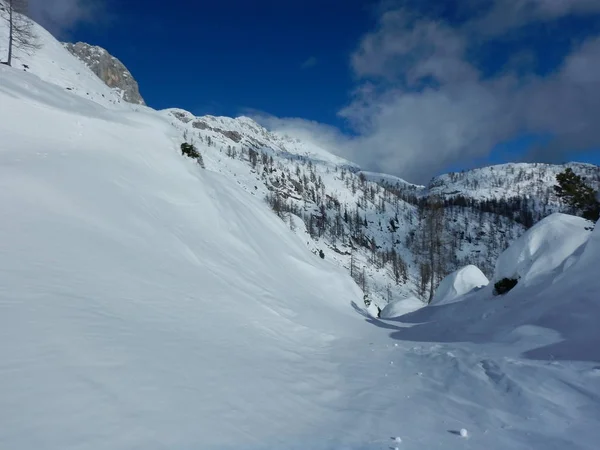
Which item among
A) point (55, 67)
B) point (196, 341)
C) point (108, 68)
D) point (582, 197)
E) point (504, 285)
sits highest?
point (108, 68)

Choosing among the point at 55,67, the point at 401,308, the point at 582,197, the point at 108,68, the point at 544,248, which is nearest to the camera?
the point at 544,248

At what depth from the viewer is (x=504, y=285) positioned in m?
18.5

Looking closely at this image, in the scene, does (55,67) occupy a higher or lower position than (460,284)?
higher

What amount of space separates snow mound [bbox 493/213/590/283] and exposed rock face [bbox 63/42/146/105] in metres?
170

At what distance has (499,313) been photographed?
572 inches

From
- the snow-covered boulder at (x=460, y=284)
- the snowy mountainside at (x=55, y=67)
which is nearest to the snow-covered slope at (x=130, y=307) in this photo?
the snow-covered boulder at (x=460, y=284)

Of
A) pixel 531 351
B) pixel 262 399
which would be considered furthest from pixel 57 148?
pixel 531 351

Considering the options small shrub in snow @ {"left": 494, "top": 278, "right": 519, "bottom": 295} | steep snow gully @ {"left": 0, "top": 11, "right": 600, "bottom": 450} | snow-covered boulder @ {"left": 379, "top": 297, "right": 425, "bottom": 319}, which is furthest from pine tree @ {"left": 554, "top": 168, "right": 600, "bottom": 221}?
snow-covered boulder @ {"left": 379, "top": 297, "right": 425, "bottom": 319}

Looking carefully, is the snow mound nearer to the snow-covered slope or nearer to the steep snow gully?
the steep snow gully

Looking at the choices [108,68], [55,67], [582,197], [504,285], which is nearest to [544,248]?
[504,285]

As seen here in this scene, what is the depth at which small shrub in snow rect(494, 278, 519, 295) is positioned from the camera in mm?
18297

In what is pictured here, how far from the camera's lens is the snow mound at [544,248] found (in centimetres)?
1673

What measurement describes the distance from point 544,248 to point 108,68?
19001 centimetres

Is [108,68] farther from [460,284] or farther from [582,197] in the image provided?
[582,197]
